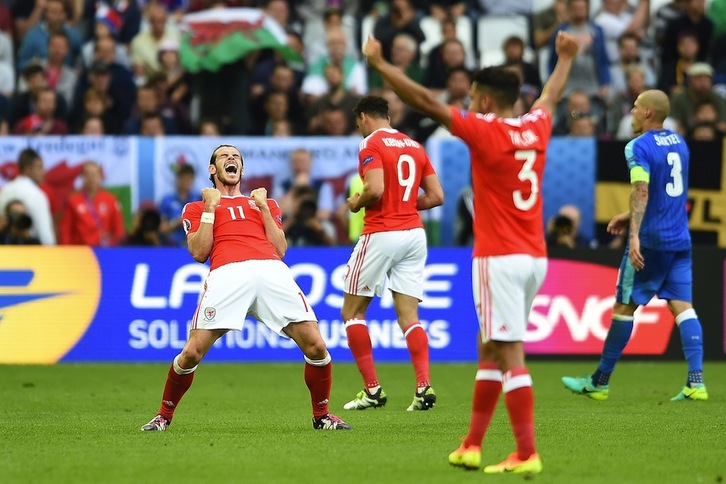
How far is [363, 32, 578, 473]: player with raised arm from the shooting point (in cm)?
732

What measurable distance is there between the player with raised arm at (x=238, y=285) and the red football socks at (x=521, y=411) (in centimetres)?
208

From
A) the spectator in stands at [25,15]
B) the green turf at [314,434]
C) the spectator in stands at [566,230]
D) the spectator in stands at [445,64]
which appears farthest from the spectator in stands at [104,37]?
the green turf at [314,434]

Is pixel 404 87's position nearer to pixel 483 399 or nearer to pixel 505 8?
pixel 483 399

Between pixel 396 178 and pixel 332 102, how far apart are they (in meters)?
7.45

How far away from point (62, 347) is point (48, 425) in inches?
238

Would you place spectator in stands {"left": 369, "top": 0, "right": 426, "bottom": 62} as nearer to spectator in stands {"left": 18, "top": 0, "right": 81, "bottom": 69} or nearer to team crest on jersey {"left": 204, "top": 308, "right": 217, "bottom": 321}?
spectator in stands {"left": 18, "top": 0, "right": 81, "bottom": 69}

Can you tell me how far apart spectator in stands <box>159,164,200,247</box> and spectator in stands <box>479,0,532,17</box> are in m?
7.04

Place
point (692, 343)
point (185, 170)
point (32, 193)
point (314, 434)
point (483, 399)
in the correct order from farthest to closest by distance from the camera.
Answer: point (185, 170) → point (32, 193) → point (692, 343) → point (314, 434) → point (483, 399)

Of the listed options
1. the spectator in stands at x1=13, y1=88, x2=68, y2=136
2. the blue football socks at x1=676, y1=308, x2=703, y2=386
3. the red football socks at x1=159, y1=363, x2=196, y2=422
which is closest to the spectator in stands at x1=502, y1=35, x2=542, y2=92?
the spectator in stands at x1=13, y1=88, x2=68, y2=136

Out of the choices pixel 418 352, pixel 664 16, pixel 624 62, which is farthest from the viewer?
Result: pixel 664 16

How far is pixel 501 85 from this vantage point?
7371 millimetres

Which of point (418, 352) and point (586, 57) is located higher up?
point (586, 57)

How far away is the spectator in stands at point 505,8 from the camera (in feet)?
71.2

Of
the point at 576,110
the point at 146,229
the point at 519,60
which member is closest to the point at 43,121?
the point at 146,229
